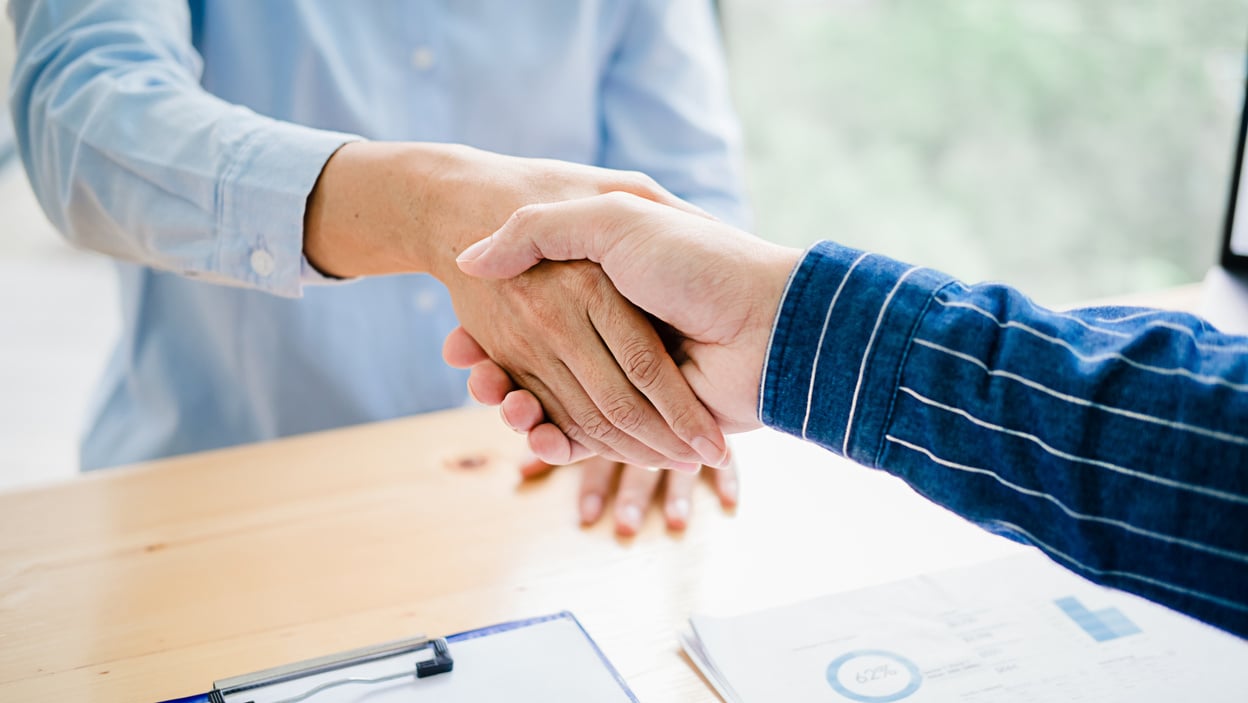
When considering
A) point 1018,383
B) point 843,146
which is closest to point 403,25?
point 1018,383

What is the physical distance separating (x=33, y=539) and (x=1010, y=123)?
2.68 metres

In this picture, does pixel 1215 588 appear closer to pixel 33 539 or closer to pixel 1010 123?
pixel 33 539

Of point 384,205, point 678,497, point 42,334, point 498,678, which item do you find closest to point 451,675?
point 498,678

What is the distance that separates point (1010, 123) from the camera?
2934 mm

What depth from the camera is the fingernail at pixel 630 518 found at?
2.94ft

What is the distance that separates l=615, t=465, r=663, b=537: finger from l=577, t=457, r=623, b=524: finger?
0.4 inches

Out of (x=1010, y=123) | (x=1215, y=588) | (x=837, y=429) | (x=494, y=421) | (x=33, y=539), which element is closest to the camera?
(x=1215, y=588)

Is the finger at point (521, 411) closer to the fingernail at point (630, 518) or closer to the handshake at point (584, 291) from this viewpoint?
the handshake at point (584, 291)

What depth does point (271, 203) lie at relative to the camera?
2.99 feet

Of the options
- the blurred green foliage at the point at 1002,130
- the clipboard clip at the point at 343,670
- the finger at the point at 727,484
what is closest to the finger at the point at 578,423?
the finger at the point at 727,484

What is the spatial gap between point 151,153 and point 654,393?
0.50 m

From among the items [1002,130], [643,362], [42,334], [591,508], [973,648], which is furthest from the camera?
[1002,130]

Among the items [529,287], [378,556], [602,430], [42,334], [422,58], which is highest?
[422,58]

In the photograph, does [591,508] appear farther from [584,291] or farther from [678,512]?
[584,291]
